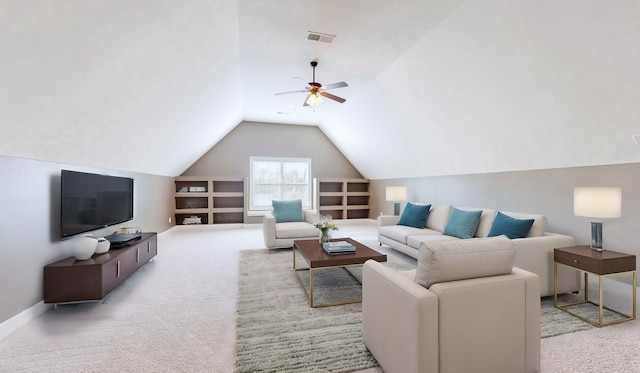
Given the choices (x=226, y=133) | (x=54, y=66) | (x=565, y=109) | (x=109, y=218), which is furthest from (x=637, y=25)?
(x=226, y=133)

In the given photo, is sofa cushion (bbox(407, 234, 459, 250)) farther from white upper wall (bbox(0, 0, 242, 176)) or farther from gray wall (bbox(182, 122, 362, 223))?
gray wall (bbox(182, 122, 362, 223))

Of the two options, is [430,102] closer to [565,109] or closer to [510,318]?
[565,109]

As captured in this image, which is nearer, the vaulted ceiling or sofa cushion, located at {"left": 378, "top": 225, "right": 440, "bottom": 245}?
the vaulted ceiling

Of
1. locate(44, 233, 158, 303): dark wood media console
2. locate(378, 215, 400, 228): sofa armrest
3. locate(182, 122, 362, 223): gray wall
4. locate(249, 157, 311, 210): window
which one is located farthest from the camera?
locate(249, 157, 311, 210): window

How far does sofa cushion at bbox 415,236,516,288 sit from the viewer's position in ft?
5.27

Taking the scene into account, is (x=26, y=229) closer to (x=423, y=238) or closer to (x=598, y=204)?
(x=423, y=238)

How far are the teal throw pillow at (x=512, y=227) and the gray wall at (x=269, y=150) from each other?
5.48 metres

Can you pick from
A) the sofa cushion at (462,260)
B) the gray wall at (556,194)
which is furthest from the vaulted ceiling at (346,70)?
the sofa cushion at (462,260)

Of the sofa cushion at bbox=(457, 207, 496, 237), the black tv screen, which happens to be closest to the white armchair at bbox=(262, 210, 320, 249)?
the black tv screen

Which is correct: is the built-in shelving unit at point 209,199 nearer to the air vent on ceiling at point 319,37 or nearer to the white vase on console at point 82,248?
the white vase on console at point 82,248

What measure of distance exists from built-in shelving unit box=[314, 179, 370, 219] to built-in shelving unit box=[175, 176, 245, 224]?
231 centimetres

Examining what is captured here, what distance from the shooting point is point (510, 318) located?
5.39 ft

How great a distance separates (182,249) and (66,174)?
2.61 m

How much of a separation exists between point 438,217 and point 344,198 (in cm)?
390
